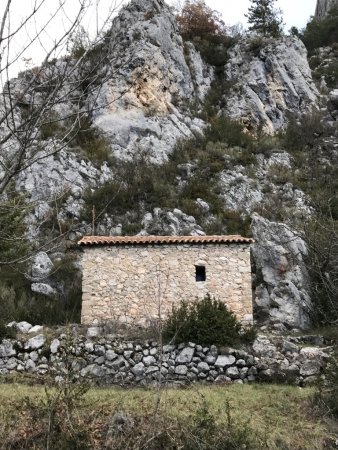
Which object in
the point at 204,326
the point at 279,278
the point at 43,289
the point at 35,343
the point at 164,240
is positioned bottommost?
the point at 35,343

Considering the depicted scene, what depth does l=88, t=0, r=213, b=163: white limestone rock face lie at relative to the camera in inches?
1065

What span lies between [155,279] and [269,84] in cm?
2224

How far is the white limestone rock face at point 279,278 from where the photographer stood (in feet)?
55.1

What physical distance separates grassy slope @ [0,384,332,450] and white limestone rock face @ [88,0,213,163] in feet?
59.0

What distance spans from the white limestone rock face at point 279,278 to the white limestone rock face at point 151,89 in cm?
933

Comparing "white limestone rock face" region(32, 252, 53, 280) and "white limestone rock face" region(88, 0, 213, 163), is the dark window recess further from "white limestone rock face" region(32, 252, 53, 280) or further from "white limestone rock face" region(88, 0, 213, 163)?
"white limestone rock face" region(88, 0, 213, 163)

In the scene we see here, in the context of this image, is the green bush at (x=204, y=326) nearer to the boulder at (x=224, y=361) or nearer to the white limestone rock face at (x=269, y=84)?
the boulder at (x=224, y=361)

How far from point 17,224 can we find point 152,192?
9.44 meters

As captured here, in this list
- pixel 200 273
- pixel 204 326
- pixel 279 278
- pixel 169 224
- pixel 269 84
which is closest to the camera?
pixel 204 326

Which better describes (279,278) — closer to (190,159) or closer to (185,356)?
(185,356)

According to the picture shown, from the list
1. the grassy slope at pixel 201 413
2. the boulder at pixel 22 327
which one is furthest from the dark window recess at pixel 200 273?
the boulder at pixel 22 327

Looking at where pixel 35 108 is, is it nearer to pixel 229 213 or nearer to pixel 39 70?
pixel 39 70

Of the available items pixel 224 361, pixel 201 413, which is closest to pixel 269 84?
pixel 224 361

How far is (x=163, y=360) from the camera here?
12.9 meters
